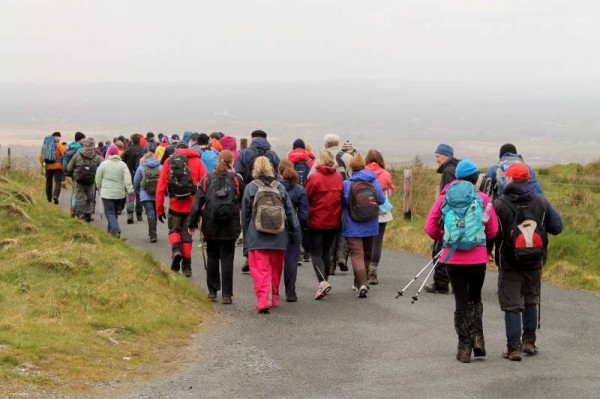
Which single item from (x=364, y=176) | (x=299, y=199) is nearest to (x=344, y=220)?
(x=364, y=176)

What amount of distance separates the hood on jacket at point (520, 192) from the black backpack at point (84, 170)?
1082 cm

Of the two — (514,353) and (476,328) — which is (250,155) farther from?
(514,353)

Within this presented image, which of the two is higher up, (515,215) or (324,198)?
(515,215)

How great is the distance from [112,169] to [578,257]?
8.18m

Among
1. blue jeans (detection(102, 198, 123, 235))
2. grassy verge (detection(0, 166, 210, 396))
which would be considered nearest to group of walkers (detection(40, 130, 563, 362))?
blue jeans (detection(102, 198, 123, 235))

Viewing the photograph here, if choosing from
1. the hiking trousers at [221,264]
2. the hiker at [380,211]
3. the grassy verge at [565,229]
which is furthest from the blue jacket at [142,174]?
the hiking trousers at [221,264]

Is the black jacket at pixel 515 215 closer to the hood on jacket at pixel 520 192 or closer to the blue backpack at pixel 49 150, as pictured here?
the hood on jacket at pixel 520 192

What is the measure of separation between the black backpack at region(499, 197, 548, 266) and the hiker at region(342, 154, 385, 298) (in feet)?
12.4

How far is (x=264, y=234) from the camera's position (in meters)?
12.6

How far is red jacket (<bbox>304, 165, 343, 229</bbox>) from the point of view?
13.5 meters

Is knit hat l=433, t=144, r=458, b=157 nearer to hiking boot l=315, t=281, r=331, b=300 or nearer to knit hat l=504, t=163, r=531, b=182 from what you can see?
hiking boot l=315, t=281, r=331, b=300

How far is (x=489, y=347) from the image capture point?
10516mm

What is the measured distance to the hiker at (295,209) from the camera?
1319 cm

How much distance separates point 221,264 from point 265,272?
722mm
